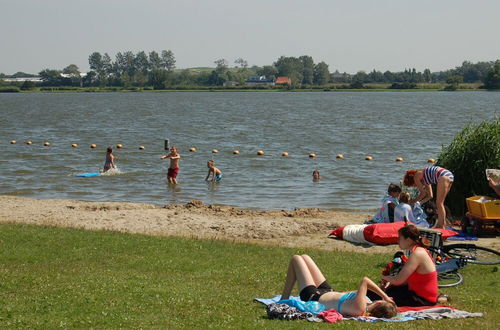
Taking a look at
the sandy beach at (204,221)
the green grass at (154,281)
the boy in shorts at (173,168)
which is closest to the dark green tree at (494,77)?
the boy in shorts at (173,168)

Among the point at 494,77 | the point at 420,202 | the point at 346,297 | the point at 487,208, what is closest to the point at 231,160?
the point at 420,202

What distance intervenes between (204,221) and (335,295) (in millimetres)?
9317

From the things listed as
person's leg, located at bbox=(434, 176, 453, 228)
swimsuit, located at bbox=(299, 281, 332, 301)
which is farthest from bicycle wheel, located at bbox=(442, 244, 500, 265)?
swimsuit, located at bbox=(299, 281, 332, 301)

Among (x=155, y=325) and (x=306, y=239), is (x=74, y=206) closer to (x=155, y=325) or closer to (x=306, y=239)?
(x=306, y=239)

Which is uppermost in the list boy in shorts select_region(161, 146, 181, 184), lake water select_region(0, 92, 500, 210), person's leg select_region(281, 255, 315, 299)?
person's leg select_region(281, 255, 315, 299)

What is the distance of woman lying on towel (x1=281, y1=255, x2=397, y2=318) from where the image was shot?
8.70m

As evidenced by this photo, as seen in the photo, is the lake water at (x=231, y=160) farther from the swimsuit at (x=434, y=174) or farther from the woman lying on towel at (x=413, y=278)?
the woman lying on towel at (x=413, y=278)

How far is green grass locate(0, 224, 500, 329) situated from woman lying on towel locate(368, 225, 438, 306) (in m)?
0.56

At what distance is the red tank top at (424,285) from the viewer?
904cm

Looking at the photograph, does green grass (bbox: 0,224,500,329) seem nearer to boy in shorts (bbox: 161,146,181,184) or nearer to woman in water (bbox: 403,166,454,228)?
woman in water (bbox: 403,166,454,228)

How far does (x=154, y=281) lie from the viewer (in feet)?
34.7

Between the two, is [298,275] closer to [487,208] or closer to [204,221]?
[487,208]

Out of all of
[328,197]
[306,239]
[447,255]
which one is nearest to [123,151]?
[328,197]

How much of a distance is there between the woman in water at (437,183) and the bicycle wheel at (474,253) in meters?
2.78
